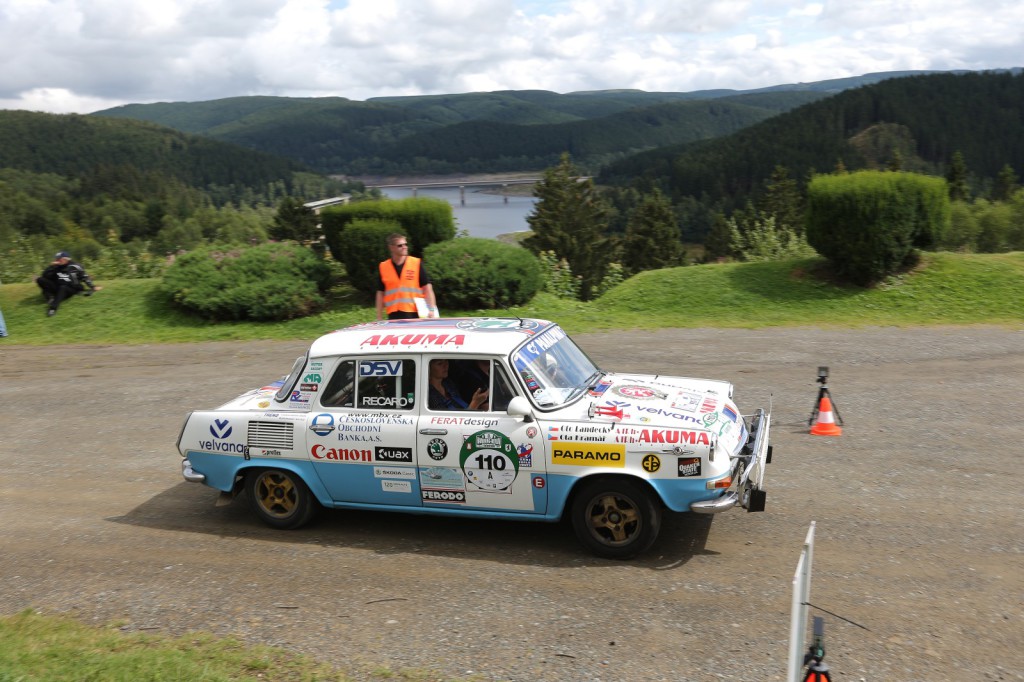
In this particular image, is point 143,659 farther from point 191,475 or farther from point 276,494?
point 191,475

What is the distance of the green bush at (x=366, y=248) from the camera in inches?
746

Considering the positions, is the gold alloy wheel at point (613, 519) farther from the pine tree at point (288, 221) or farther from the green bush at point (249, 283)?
the pine tree at point (288, 221)

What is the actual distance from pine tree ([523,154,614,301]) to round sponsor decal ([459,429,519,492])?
2614 inches

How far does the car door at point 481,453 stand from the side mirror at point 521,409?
0.17ft

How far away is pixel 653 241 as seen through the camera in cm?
9162

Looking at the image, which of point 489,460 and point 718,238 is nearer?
point 489,460

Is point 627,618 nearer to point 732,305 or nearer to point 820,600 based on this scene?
point 820,600

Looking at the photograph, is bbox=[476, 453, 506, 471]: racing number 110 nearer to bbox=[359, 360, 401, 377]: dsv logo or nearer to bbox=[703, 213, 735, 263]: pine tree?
bbox=[359, 360, 401, 377]: dsv logo

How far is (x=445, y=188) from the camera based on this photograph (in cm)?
19750

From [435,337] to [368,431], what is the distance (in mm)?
956

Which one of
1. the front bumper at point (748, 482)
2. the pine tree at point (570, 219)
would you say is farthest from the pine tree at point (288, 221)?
the front bumper at point (748, 482)

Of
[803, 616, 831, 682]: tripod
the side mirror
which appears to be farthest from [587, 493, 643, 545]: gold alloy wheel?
[803, 616, 831, 682]: tripod

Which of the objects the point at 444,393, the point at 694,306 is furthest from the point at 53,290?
the point at 444,393

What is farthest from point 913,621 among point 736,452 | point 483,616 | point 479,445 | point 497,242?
point 497,242
